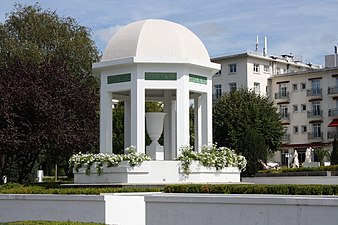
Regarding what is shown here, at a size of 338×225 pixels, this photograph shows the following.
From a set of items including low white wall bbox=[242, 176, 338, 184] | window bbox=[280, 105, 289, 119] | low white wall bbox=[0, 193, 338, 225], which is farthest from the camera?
window bbox=[280, 105, 289, 119]

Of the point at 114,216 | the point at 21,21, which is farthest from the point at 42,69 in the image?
the point at 114,216

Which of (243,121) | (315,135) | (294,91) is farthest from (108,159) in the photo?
(294,91)

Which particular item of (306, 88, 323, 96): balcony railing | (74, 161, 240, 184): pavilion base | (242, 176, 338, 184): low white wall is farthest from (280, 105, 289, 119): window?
(74, 161, 240, 184): pavilion base

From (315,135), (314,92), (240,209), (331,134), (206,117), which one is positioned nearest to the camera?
(240,209)

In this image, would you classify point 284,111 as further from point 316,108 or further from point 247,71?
point 247,71

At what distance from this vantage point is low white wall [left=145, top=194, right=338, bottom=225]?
1471 centimetres

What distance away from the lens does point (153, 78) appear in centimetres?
2523

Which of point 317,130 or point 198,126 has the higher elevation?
point 317,130

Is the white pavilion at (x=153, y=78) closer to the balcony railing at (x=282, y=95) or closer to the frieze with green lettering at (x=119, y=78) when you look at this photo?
the frieze with green lettering at (x=119, y=78)

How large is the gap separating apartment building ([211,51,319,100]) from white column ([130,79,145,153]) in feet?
195

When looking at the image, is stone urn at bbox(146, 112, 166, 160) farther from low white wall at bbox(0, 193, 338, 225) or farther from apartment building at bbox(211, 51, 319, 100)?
apartment building at bbox(211, 51, 319, 100)

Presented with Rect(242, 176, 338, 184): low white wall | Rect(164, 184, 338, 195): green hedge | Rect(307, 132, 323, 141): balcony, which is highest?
Rect(307, 132, 323, 141): balcony

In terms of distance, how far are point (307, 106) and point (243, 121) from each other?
87.7 ft

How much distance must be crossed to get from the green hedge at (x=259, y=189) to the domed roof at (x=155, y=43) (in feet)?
23.4
